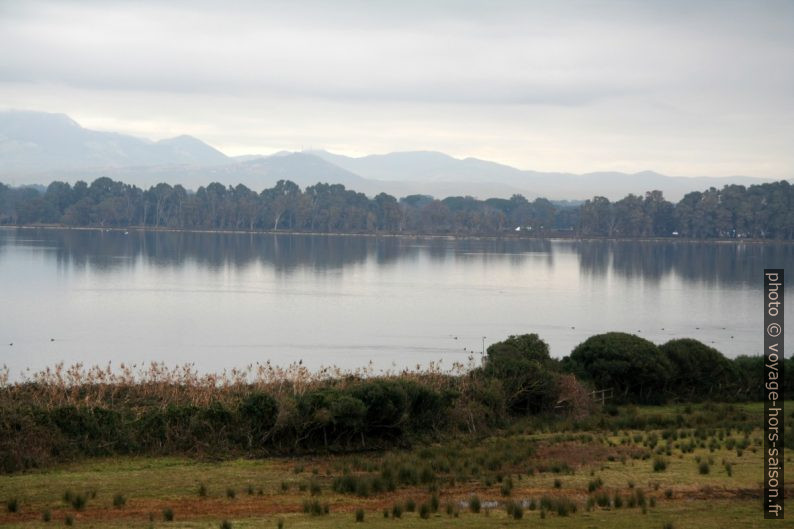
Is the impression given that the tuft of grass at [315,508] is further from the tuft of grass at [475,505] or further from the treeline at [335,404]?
the treeline at [335,404]

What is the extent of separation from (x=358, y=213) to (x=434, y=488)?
17016 centimetres

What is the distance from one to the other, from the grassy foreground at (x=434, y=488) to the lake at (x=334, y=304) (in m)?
18.9

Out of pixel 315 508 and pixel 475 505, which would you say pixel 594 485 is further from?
pixel 315 508

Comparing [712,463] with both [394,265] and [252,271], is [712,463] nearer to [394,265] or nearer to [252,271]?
[252,271]

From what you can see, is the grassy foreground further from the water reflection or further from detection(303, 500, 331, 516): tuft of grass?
the water reflection

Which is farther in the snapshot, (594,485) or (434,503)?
(594,485)

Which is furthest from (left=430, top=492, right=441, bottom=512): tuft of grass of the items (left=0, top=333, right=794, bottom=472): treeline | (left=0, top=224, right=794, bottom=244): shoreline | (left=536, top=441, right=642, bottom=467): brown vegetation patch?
(left=0, top=224, right=794, bottom=244): shoreline

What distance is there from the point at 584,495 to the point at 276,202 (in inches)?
6758

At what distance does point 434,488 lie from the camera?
1738cm

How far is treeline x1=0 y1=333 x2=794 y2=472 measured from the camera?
20094mm

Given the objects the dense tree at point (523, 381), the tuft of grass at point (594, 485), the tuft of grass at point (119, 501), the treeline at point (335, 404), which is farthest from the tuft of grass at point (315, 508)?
the dense tree at point (523, 381)

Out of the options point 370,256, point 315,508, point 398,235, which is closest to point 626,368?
point 315,508

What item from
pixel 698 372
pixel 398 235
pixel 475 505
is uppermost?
pixel 398 235

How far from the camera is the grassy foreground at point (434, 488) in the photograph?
1499 centimetres
